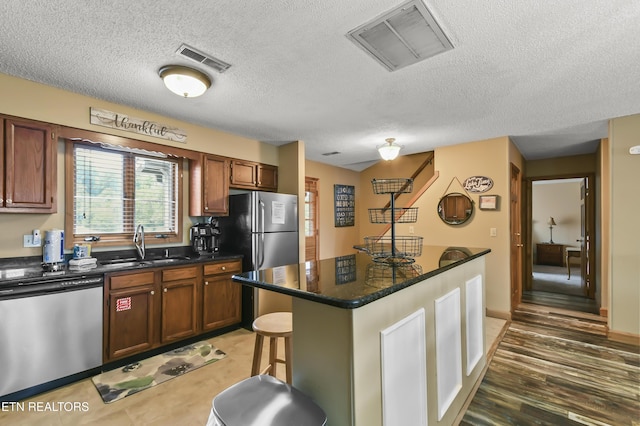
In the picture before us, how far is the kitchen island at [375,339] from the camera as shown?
3.80 ft

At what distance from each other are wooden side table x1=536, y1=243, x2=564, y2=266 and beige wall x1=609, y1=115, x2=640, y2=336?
5.77 metres

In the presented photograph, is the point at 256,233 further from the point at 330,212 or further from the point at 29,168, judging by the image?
the point at 330,212

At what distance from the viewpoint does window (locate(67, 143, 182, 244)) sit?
2979mm

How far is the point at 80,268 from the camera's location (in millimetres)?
2643

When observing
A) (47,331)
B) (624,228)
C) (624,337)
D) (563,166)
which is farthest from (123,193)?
(563,166)

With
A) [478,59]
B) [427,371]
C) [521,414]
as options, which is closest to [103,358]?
[427,371]

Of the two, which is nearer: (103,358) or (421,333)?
(421,333)

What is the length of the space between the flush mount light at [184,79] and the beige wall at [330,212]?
3382 mm

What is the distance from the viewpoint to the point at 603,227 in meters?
3.77

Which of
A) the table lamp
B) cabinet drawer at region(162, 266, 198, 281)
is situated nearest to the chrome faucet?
cabinet drawer at region(162, 266, 198, 281)

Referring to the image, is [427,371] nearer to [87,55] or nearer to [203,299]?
[203,299]

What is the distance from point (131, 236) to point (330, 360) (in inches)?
119

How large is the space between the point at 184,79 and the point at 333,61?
1152 mm

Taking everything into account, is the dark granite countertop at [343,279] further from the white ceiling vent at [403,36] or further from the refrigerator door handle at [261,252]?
the refrigerator door handle at [261,252]
